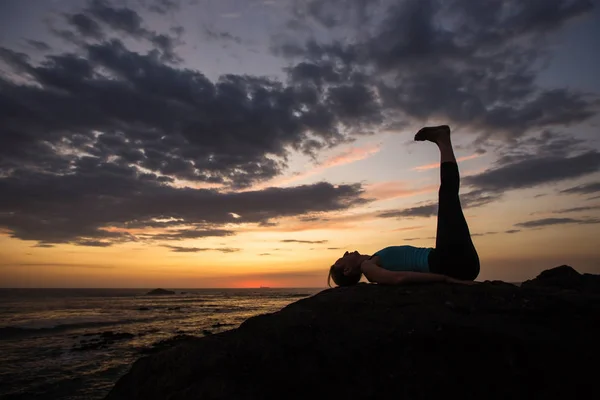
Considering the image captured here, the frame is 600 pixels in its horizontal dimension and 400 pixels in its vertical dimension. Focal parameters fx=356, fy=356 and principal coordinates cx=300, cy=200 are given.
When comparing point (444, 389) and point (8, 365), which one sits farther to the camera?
point (8, 365)

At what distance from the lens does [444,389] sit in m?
3.17

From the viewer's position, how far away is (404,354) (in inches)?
135

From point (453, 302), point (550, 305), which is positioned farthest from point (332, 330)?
point (550, 305)

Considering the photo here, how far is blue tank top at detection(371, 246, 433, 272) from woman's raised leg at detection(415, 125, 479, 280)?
0.17 m

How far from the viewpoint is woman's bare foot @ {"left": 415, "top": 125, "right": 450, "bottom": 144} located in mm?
5452

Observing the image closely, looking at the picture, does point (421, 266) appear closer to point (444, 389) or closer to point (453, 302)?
point (453, 302)

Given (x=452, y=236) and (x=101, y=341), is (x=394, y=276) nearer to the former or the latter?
(x=452, y=236)

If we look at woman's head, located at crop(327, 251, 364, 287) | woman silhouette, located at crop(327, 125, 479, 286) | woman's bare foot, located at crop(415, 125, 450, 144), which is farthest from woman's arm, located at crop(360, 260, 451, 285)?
woman's bare foot, located at crop(415, 125, 450, 144)

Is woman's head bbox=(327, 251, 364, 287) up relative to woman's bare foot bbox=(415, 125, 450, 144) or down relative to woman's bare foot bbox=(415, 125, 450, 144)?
down

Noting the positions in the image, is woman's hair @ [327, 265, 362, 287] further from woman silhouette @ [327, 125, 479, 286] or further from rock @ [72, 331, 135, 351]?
rock @ [72, 331, 135, 351]

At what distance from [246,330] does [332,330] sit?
1001 millimetres

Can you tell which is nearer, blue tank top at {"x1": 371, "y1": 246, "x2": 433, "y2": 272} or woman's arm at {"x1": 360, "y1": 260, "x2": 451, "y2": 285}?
woman's arm at {"x1": 360, "y1": 260, "x2": 451, "y2": 285}

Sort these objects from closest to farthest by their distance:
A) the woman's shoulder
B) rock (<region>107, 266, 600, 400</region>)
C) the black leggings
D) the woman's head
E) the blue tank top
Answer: rock (<region>107, 266, 600, 400</region>), the black leggings, the blue tank top, the woman's shoulder, the woman's head

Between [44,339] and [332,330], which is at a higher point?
[332,330]
